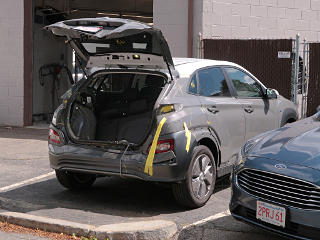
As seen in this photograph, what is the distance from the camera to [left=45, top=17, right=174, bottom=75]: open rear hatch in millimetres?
5819

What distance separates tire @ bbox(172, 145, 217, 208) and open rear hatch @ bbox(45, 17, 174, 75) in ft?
3.48

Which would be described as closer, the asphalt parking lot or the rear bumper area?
the asphalt parking lot

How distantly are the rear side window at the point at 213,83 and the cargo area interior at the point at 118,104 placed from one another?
1.65 ft

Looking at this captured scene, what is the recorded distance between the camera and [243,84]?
290 inches

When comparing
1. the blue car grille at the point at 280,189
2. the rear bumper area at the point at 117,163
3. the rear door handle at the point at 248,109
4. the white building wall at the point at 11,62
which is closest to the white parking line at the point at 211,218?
the rear bumper area at the point at 117,163

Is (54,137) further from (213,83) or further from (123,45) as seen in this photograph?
(213,83)

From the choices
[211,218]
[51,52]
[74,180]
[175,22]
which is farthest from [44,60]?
[211,218]

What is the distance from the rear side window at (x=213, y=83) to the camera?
21.7 feet

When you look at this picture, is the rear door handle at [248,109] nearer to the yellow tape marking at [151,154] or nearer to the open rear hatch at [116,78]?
the open rear hatch at [116,78]

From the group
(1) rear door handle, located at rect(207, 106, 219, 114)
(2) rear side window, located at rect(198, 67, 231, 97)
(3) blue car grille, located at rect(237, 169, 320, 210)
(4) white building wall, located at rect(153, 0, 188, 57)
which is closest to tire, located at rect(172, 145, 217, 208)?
(1) rear door handle, located at rect(207, 106, 219, 114)

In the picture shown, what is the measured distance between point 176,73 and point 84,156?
1.42 meters

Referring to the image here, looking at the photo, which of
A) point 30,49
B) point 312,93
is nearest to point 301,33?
point 312,93

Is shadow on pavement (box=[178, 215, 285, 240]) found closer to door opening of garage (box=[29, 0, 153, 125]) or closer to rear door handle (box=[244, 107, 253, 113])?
rear door handle (box=[244, 107, 253, 113])

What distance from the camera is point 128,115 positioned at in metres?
7.01
